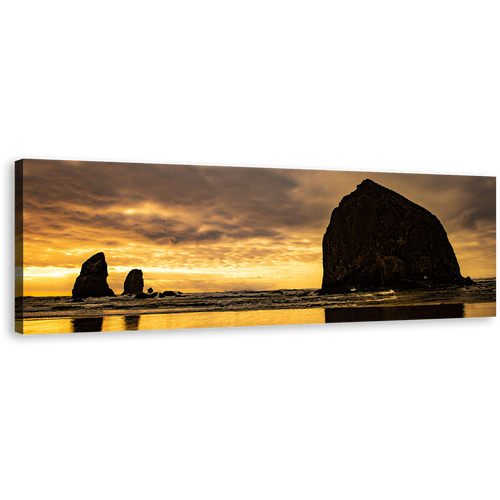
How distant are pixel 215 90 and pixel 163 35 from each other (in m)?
0.49

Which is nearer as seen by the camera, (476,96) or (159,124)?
(159,124)

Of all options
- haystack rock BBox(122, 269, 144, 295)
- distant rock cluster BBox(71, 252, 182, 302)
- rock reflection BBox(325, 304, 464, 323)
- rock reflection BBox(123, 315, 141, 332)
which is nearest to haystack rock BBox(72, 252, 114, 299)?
distant rock cluster BBox(71, 252, 182, 302)

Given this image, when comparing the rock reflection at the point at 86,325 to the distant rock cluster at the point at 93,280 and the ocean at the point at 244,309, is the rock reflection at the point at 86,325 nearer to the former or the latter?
the ocean at the point at 244,309

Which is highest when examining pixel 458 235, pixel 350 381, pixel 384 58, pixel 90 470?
pixel 384 58

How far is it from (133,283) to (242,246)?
3.22 ft

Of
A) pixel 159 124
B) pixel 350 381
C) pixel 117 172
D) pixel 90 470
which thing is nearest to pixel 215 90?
pixel 159 124

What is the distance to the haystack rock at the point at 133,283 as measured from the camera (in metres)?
3.21

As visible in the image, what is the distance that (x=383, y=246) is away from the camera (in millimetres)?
3850

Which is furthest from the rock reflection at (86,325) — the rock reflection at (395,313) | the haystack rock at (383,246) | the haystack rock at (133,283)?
the haystack rock at (383,246)

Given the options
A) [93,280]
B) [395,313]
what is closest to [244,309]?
[93,280]

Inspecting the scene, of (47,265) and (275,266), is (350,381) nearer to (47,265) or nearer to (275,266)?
(275,266)

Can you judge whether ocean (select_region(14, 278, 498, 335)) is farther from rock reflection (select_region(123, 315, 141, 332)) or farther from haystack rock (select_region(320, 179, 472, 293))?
haystack rock (select_region(320, 179, 472, 293))

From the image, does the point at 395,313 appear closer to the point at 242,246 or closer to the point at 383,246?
the point at 383,246

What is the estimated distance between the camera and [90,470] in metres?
2.34
